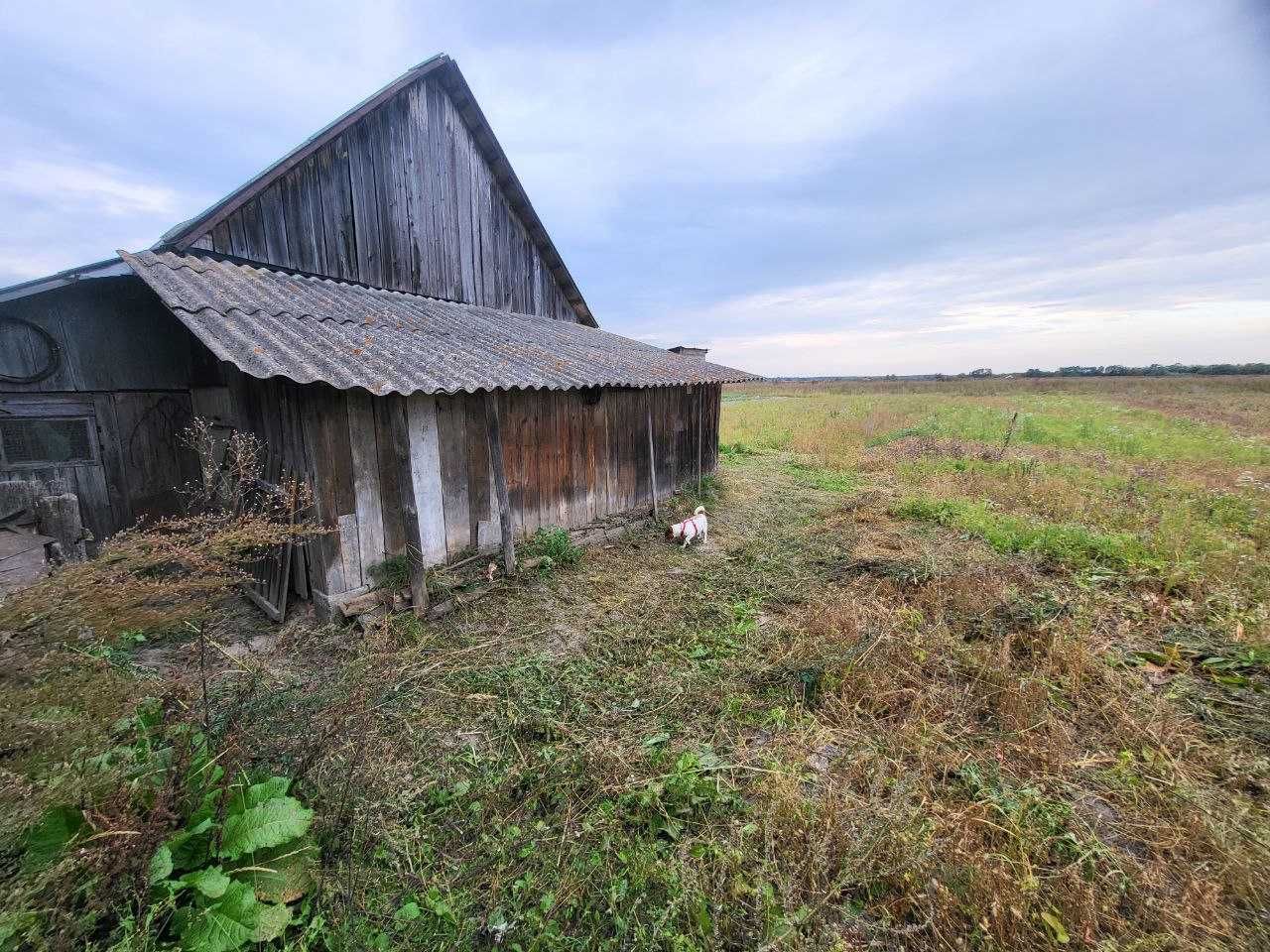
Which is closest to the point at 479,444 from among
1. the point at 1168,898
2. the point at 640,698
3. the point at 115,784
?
the point at 640,698

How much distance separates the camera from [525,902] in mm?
2467

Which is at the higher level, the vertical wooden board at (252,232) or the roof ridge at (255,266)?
the vertical wooden board at (252,232)

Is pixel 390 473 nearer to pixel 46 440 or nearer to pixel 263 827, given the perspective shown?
pixel 263 827

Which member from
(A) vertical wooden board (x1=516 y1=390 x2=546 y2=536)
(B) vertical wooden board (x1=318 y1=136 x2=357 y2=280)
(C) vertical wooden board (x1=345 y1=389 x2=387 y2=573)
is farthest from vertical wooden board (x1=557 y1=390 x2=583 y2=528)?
(B) vertical wooden board (x1=318 y1=136 x2=357 y2=280)

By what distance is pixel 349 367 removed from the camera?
4.32 metres

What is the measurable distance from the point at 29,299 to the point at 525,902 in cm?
781

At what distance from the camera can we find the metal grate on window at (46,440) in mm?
5141

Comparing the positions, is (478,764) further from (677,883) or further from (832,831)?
(832,831)

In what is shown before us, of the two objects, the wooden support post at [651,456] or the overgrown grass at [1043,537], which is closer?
the overgrown grass at [1043,537]

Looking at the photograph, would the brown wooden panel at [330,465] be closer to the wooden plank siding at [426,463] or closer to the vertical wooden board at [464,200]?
the wooden plank siding at [426,463]

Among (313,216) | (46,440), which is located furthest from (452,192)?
(46,440)

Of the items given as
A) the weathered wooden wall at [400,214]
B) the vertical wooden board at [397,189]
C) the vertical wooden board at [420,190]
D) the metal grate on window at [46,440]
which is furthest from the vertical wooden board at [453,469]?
the metal grate on window at [46,440]

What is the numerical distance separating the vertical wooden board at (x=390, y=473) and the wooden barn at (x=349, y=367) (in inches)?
0.9

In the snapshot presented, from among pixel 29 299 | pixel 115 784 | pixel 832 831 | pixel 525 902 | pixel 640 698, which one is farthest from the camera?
pixel 29 299
